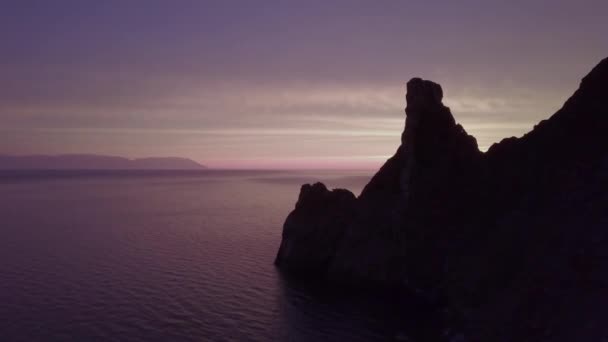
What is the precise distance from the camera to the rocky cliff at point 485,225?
1225 inches

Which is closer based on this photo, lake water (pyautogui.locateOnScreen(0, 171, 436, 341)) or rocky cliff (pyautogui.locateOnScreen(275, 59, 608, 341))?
rocky cliff (pyautogui.locateOnScreen(275, 59, 608, 341))

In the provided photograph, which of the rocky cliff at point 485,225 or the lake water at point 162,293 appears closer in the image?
the rocky cliff at point 485,225

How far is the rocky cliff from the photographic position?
31109mm

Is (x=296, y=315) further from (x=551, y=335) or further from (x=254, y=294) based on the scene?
(x=551, y=335)

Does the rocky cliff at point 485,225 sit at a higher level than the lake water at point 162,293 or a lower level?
higher

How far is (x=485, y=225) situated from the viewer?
46281 millimetres

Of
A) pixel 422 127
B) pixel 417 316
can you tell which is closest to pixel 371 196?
pixel 422 127

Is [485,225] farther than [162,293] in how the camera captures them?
No

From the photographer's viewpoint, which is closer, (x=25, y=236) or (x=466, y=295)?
(x=466, y=295)

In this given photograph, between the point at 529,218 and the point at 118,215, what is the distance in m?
106

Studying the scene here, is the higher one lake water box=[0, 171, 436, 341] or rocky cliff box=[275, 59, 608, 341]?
rocky cliff box=[275, 59, 608, 341]

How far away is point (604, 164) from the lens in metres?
35.9

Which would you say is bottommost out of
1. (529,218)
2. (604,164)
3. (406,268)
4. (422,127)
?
(406,268)

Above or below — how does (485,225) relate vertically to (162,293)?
above
